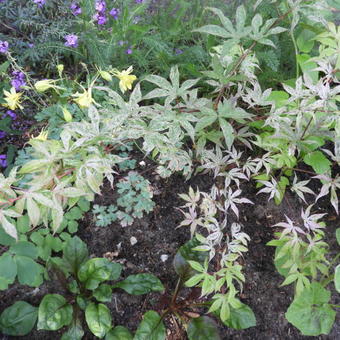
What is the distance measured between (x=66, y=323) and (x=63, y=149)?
0.71m

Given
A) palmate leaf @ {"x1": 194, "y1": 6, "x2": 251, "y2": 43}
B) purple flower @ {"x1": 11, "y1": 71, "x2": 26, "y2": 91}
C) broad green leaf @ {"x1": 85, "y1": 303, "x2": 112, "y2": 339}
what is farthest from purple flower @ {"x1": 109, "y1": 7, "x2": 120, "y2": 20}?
broad green leaf @ {"x1": 85, "y1": 303, "x2": 112, "y2": 339}

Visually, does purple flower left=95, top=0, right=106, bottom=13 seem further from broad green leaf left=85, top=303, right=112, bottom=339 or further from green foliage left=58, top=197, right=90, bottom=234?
broad green leaf left=85, top=303, right=112, bottom=339

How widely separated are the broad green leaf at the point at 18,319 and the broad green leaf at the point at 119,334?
304 mm

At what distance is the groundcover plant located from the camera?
1.24 m

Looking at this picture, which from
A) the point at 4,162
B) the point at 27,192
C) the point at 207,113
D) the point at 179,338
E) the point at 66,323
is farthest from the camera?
the point at 4,162

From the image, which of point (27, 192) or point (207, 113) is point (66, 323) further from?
point (207, 113)

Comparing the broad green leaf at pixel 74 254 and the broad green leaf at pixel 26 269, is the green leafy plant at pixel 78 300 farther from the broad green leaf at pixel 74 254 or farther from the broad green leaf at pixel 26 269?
the broad green leaf at pixel 26 269

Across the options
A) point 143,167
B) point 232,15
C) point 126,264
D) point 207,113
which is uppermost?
point 207,113

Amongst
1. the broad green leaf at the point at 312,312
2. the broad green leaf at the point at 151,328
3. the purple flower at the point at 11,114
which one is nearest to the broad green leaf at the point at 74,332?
the broad green leaf at the point at 151,328

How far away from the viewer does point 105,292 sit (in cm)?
149

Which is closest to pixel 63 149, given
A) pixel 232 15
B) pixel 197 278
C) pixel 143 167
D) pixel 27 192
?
pixel 27 192

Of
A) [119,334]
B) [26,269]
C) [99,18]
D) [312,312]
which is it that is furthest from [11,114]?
[312,312]

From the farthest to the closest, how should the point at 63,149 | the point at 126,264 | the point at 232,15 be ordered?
the point at 232,15 < the point at 126,264 < the point at 63,149

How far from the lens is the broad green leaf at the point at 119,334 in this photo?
4.70 feet
